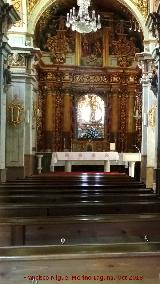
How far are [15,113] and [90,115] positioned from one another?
538 centimetres

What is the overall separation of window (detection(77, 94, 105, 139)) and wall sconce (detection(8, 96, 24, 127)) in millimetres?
4826

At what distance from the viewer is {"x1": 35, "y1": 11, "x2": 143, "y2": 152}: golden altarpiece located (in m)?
17.7

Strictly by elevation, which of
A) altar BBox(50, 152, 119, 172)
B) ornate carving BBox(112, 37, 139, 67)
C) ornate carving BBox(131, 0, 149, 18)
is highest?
ornate carving BBox(131, 0, 149, 18)

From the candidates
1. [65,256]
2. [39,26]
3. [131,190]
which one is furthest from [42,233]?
[39,26]

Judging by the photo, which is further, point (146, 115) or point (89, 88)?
point (89, 88)

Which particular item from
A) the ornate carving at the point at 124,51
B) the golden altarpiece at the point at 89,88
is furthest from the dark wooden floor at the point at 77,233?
the ornate carving at the point at 124,51

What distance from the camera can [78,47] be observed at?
59.3 feet

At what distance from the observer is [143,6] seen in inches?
572

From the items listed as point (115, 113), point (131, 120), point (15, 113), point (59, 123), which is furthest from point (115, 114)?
point (15, 113)

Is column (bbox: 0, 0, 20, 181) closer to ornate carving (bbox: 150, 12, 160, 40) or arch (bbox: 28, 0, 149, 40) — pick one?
ornate carving (bbox: 150, 12, 160, 40)

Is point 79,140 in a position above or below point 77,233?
above

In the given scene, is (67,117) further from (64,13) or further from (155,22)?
(155,22)

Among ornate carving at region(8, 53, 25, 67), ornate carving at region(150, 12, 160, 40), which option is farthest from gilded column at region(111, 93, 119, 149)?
ornate carving at region(150, 12, 160, 40)

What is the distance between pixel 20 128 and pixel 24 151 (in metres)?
0.88
